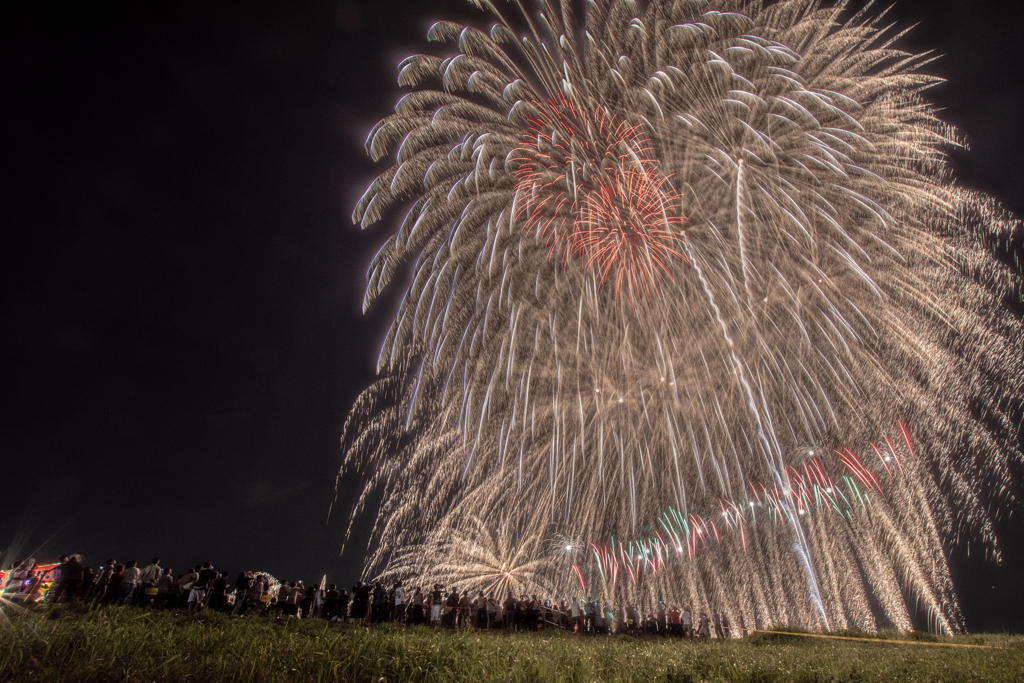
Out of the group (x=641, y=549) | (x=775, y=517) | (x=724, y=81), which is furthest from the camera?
(x=641, y=549)

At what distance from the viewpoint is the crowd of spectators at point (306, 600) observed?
13578 mm

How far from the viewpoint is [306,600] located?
55.5 feet

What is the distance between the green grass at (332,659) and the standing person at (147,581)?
2.69 m

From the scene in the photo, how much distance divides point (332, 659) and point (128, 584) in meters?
8.89

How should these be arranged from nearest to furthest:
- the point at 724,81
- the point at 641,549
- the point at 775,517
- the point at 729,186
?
the point at 724,81 → the point at 729,186 → the point at 775,517 → the point at 641,549

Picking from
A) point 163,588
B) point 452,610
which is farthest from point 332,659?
point 452,610

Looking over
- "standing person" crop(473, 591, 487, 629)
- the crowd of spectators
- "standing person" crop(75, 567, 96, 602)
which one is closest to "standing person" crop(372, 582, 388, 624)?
the crowd of spectators

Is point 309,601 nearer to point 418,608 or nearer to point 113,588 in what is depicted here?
point 418,608

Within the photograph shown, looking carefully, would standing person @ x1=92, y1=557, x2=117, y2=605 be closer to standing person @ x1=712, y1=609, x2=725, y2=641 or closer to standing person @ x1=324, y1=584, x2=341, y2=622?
standing person @ x1=324, y1=584, x2=341, y2=622

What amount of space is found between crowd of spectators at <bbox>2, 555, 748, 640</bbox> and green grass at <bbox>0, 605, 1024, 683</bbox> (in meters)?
2.90

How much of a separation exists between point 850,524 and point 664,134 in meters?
16.5

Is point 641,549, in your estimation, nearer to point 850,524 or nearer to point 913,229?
point 850,524

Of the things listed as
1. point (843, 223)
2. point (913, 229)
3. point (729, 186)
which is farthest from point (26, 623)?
point (913, 229)

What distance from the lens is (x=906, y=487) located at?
1973 cm
